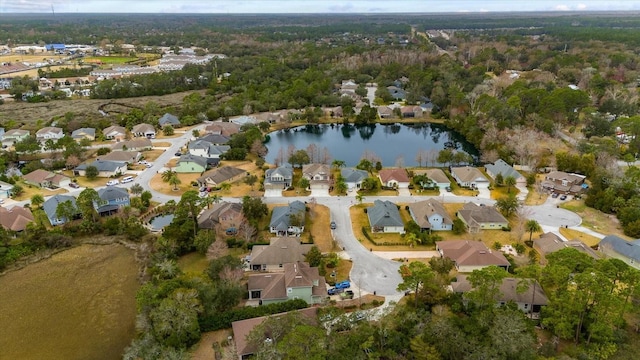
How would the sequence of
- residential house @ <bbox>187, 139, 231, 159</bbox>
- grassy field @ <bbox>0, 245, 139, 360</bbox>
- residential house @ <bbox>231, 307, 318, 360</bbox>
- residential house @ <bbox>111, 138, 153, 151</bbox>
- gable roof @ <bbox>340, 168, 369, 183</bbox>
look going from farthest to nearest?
residential house @ <bbox>111, 138, 153, 151</bbox> < residential house @ <bbox>187, 139, 231, 159</bbox> < gable roof @ <bbox>340, 168, 369, 183</bbox> < grassy field @ <bbox>0, 245, 139, 360</bbox> < residential house @ <bbox>231, 307, 318, 360</bbox>

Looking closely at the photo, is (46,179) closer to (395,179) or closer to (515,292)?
(395,179)

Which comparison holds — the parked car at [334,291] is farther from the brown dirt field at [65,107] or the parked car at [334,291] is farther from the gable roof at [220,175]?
the brown dirt field at [65,107]

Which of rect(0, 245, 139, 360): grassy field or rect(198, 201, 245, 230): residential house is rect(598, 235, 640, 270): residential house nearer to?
rect(198, 201, 245, 230): residential house

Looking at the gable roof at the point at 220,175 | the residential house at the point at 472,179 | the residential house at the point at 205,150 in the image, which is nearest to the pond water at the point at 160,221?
the gable roof at the point at 220,175

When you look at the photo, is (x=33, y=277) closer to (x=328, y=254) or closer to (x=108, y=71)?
(x=328, y=254)

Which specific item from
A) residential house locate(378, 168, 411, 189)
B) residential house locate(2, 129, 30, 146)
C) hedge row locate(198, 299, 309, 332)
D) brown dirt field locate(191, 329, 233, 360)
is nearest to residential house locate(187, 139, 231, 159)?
residential house locate(378, 168, 411, 189)

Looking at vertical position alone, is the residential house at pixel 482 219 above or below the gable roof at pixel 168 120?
below

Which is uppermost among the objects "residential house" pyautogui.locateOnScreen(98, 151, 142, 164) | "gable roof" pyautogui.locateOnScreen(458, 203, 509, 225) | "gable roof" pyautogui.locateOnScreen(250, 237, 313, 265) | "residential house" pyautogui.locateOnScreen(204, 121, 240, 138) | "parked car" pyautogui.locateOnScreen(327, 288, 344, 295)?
"residential house" pyautogui.locateOnScreen(204, 121, 240, 138)
